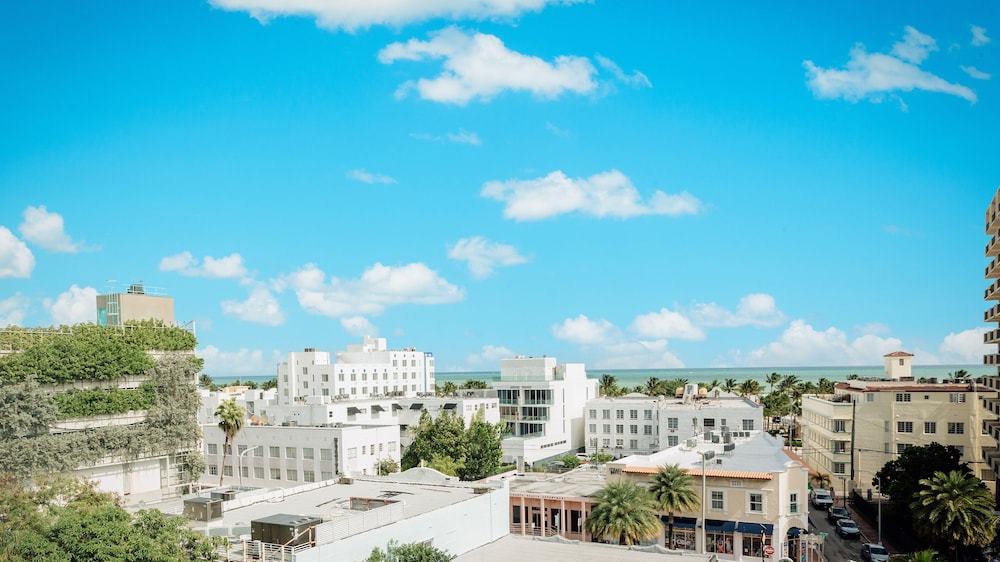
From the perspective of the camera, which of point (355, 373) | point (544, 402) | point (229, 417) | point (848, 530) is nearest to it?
point (848, 530)

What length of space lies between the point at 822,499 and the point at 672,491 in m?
35.8

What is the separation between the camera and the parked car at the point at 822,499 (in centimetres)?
7369

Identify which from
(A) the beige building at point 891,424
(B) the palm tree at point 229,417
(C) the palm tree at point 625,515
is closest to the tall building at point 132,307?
(B) the palm tree at point 229,417

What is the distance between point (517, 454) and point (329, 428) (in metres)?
29.7

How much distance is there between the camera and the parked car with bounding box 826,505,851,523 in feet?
221

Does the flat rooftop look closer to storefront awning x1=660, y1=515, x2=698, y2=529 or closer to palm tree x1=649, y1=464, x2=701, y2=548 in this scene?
palm tree x1=649, y1=464, x2=701, y2=548

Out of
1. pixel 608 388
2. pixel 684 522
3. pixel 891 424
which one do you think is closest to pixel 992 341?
pixel 891 424

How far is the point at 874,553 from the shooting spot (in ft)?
176

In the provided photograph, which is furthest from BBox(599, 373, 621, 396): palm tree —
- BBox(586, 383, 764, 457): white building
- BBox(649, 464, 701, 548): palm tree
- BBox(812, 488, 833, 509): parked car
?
BBox(649, 464, 701, 548): palm tree

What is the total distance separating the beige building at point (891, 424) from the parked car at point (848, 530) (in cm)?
1316

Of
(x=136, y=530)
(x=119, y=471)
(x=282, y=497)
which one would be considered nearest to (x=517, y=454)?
(x=119, y=471)

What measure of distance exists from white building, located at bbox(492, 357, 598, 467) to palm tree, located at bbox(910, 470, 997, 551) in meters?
52.3

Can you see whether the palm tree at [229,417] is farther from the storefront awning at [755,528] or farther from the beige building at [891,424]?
the beige building at [891,424]

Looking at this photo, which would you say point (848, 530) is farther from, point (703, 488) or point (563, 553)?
point (563, 553)
